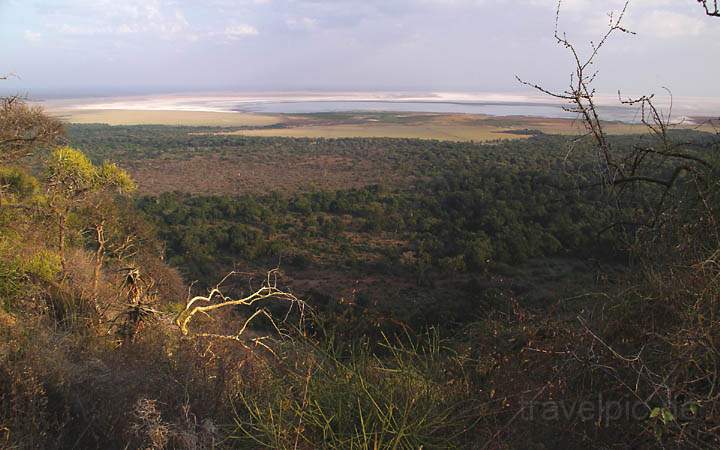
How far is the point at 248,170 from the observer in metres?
38.4

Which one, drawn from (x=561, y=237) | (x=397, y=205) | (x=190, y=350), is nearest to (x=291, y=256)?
(x=397, y=205)

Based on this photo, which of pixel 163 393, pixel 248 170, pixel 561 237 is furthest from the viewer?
pixel 248 170

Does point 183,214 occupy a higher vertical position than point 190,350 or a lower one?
lower

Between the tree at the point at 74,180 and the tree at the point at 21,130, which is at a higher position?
the tree at the point at 21,130

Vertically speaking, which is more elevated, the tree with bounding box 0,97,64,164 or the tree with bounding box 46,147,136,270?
the tree with bounding box 0,97,64,164

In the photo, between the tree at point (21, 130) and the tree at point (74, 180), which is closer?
the tree at point (21, 130)

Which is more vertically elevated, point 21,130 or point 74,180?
point 21,130

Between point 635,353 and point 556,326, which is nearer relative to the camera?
point 635,353

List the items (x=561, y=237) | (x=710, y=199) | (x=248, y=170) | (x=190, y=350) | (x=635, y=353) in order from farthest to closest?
(x=248, y=170) < (x=561, y=237) < (x=190, y=350) < (x=710, y=199) < (x=635, y=353)

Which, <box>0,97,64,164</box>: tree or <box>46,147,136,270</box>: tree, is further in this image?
<box>46,147,136,270</box>: tree

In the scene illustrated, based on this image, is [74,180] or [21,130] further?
[74,180]

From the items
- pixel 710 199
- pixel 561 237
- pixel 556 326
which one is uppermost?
pixel 710 199

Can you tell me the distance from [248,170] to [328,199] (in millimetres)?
14588

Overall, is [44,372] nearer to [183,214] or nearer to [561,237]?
[561,237]
